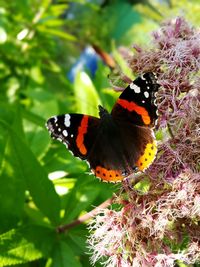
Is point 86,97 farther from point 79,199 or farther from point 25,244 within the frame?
point 25,244

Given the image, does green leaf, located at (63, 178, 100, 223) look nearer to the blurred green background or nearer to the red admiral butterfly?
the blurred green background

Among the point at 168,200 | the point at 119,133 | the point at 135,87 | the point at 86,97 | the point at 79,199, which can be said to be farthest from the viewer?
the point at 86,97

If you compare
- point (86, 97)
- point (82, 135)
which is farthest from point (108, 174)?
point (86, 97)

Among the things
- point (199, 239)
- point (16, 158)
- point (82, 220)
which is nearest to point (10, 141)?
point (16, 158)

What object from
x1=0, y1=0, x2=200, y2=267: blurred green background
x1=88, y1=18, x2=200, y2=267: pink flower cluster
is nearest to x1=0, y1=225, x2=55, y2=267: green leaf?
x1=0, y1=0, x2=200, y2=267: blurred green background

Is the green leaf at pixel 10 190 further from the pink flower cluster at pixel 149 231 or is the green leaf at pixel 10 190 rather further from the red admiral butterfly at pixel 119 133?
the pink flower cluster at pixel 149 231

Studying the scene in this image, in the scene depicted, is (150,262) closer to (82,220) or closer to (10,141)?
(82,220)

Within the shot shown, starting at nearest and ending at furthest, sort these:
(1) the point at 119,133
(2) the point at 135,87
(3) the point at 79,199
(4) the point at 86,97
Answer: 1. (2) the point at 135,87
2. (1) the point at 119,133
3. (3) the point at 79,199
4. (4) the point at 86,97
